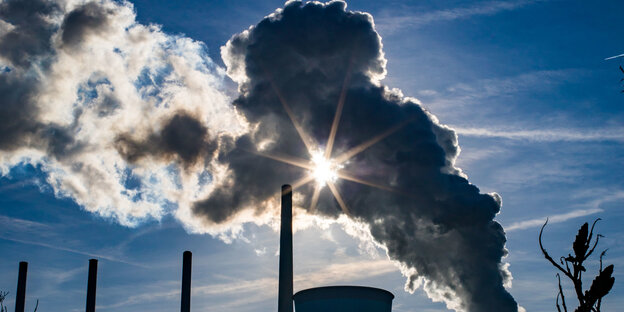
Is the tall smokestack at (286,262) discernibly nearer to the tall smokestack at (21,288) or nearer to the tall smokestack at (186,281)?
the tall smokestack at (186,281)

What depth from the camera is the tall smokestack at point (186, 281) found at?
19.4 metres

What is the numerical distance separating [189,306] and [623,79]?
18480 mm

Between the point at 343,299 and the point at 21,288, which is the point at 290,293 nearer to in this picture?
the point at 343,299

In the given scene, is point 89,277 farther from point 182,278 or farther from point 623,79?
point 623,79

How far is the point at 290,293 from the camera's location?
16375 millimetres

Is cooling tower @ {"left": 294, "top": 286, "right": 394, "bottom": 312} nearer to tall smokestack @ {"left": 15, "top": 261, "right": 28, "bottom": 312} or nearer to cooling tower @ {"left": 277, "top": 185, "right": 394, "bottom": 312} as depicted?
cooling tower @ {"left": 277, "top": 185, "right": 394, "bottom": 312}

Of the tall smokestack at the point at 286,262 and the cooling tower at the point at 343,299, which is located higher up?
the tall smokestack at the point at 286,262

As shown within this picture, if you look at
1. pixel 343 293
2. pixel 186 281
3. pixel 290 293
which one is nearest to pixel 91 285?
pixel 186 281

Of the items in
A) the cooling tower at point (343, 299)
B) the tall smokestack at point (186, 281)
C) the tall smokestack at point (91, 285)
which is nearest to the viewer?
the cooling tower at point (343, 299)

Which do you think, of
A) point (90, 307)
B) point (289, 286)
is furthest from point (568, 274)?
point (90, 307)

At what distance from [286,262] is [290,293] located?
3.17 ft

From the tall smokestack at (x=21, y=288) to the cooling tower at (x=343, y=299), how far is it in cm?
1621

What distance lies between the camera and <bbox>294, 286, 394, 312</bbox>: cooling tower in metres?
12.1

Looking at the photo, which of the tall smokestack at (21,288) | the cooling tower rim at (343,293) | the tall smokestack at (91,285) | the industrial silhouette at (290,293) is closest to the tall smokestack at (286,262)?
the industrial silhouette at (290,293)
